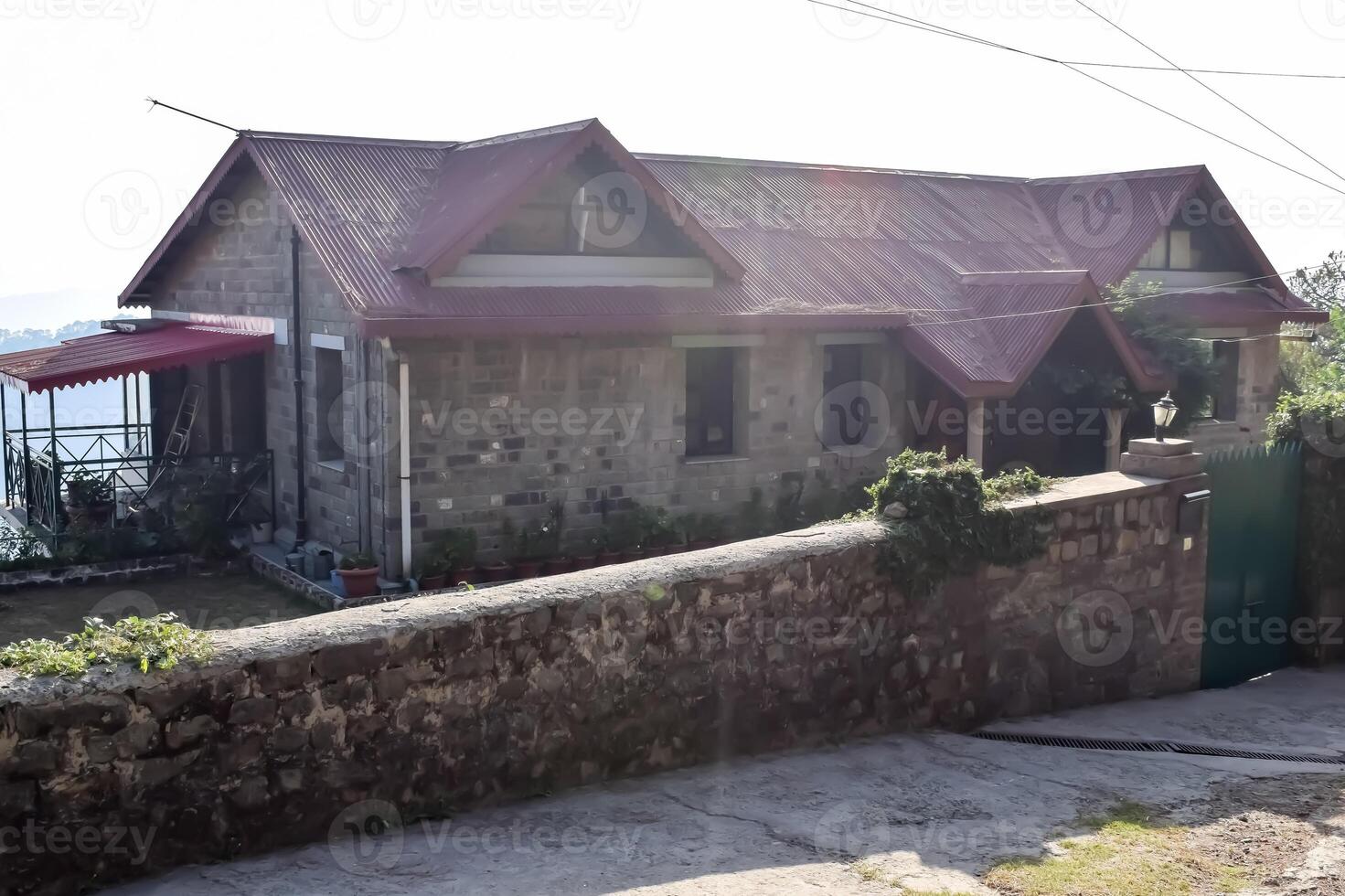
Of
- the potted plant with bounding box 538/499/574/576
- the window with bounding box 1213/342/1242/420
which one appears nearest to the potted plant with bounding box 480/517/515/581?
the potted plant with bounding box 538/499/574/576

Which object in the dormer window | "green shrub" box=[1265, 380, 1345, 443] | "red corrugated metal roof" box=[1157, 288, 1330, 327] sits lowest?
"green shrub" box=[1265, 380, 1345, 443]

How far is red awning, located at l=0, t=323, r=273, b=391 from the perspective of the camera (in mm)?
13281

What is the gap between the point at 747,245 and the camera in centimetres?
1672

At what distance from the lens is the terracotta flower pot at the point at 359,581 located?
12.1 metres

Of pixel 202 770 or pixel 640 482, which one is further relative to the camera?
pixel 640 482

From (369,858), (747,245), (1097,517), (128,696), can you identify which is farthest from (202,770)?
(747,245)

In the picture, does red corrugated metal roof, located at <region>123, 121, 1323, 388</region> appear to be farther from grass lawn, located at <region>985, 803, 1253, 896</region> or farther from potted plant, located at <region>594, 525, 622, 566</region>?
grass lawn, located at <region>985, 803, 1253, 896</region>

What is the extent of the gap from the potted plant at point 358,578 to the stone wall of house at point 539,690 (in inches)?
241

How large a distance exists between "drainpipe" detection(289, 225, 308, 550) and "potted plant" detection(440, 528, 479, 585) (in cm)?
222

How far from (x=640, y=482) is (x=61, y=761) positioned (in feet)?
31.7

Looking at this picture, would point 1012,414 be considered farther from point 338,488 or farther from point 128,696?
point 128,696

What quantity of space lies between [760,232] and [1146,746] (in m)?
10.7

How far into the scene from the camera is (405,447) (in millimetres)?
12359

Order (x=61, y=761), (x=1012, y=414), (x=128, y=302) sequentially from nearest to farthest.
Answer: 1. (x=61, y=761)
2. (x=1012, y=414)
3. (x=128, y=302)
